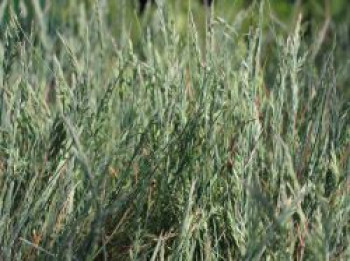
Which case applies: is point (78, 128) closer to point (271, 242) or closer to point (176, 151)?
point (176, 151)

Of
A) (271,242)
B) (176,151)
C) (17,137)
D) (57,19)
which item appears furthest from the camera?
(57,19)

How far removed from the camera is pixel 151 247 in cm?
191

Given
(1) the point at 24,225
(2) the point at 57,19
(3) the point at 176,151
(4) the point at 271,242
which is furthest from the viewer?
(2) the point at 57,19

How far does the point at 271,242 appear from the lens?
1.67m

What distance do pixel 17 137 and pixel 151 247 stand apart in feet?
1.60

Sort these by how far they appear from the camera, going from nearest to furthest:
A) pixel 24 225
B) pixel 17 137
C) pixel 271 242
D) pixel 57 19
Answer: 1. pixel 271 242
2. pixel 24 225
3. pixel 17 137
4. pixel 57 19

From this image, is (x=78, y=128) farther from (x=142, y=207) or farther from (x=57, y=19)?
(x=57, y=19)

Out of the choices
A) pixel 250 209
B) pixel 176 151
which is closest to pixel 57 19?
pixel 176 151

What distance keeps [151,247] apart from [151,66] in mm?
→ 545

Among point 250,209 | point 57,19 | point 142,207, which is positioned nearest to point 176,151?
point 142,207

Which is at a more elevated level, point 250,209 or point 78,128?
point 78,128

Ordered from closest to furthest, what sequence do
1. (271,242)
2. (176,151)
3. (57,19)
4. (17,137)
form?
(271,242) < (176,151) < (17,137) < (57,19)

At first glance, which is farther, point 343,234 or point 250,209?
point 343,234

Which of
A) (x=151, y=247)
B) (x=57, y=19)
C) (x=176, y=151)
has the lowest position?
(x=151, y=247)
